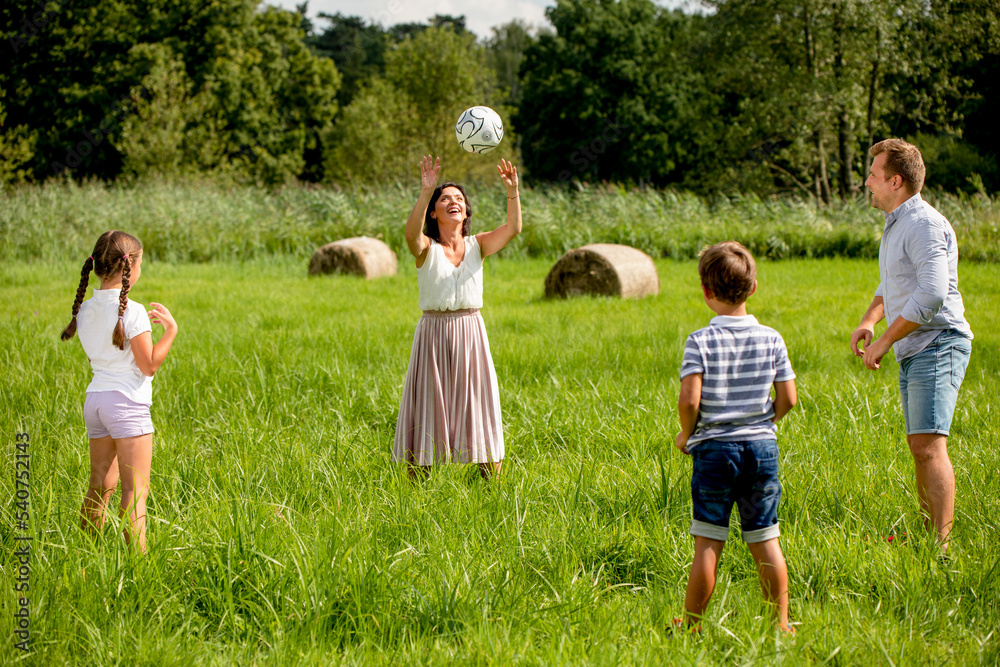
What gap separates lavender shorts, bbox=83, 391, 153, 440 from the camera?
299 centimetres

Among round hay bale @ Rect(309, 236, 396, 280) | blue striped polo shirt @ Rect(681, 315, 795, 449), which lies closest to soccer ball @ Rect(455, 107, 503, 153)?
blue striped polo shirt @ Rect(681, 315, 795, 449)

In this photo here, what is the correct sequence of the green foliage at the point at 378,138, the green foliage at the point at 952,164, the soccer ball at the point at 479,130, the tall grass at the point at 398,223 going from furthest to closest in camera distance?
the green foliage at the point at 378,138 < the green foliage at the point at 952,164 < the tall grass at the point at 398,223 < the soccer ball at the point at 479,130

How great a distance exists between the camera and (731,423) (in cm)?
250

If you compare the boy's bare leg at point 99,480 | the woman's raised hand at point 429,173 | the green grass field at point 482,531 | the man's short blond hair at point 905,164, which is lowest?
the green grass field at point 482,531

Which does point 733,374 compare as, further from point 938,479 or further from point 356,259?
point 356,259

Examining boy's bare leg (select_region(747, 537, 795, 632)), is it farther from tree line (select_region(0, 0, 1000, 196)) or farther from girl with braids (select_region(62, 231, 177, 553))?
tree line (select_region(0, 0, 1000, 196))

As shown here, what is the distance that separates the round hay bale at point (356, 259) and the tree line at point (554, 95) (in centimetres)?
1303

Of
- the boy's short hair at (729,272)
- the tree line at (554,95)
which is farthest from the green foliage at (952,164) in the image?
the boy's short hair at (729,272)

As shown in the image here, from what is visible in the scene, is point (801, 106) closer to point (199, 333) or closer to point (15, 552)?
point (199, 333)

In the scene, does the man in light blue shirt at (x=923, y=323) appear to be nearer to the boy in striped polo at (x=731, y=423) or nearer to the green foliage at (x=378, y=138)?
the boy in striped polo at (x=731, y=423)

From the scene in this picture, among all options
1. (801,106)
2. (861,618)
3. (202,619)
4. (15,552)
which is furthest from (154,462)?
(801,106)

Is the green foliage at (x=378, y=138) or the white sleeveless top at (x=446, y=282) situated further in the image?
the green foliage at (x=378, y=138)

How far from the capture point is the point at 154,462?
13.9 ft

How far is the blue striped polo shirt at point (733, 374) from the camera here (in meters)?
2.47
